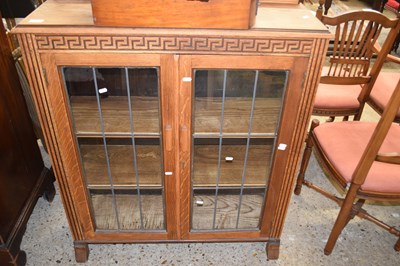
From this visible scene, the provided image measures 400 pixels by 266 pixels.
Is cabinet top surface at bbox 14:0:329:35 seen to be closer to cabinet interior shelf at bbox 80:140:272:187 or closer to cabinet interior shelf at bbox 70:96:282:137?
cabinet interior shelf at bbox 70:96:282:137

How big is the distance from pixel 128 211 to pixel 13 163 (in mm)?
634

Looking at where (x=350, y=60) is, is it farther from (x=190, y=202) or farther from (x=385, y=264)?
(x=190, y=202)

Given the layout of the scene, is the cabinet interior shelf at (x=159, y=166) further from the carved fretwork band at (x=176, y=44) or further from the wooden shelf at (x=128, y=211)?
the carved fretwork band at (x=176, y=44)

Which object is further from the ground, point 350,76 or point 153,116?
point 153,116

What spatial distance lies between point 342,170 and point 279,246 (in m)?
0.53

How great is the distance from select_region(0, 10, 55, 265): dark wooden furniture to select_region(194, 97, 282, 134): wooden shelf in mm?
968

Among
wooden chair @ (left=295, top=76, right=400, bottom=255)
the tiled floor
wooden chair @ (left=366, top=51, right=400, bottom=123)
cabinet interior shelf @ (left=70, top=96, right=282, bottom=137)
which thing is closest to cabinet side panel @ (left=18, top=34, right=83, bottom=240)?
cabinet interior shelf @ (left=70, top=96, right=282, bottom=137)

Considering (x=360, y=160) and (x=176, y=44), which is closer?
(x=176, y=44)

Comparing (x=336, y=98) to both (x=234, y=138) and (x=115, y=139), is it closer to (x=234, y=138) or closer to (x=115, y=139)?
(x=234, y=138)

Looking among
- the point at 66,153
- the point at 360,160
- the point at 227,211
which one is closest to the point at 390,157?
the point at 360,160

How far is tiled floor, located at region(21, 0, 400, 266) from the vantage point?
189 centimetres

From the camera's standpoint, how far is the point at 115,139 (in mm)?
1499

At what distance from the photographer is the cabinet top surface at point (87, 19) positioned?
1.16 m

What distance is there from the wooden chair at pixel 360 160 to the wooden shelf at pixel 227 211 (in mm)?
429
